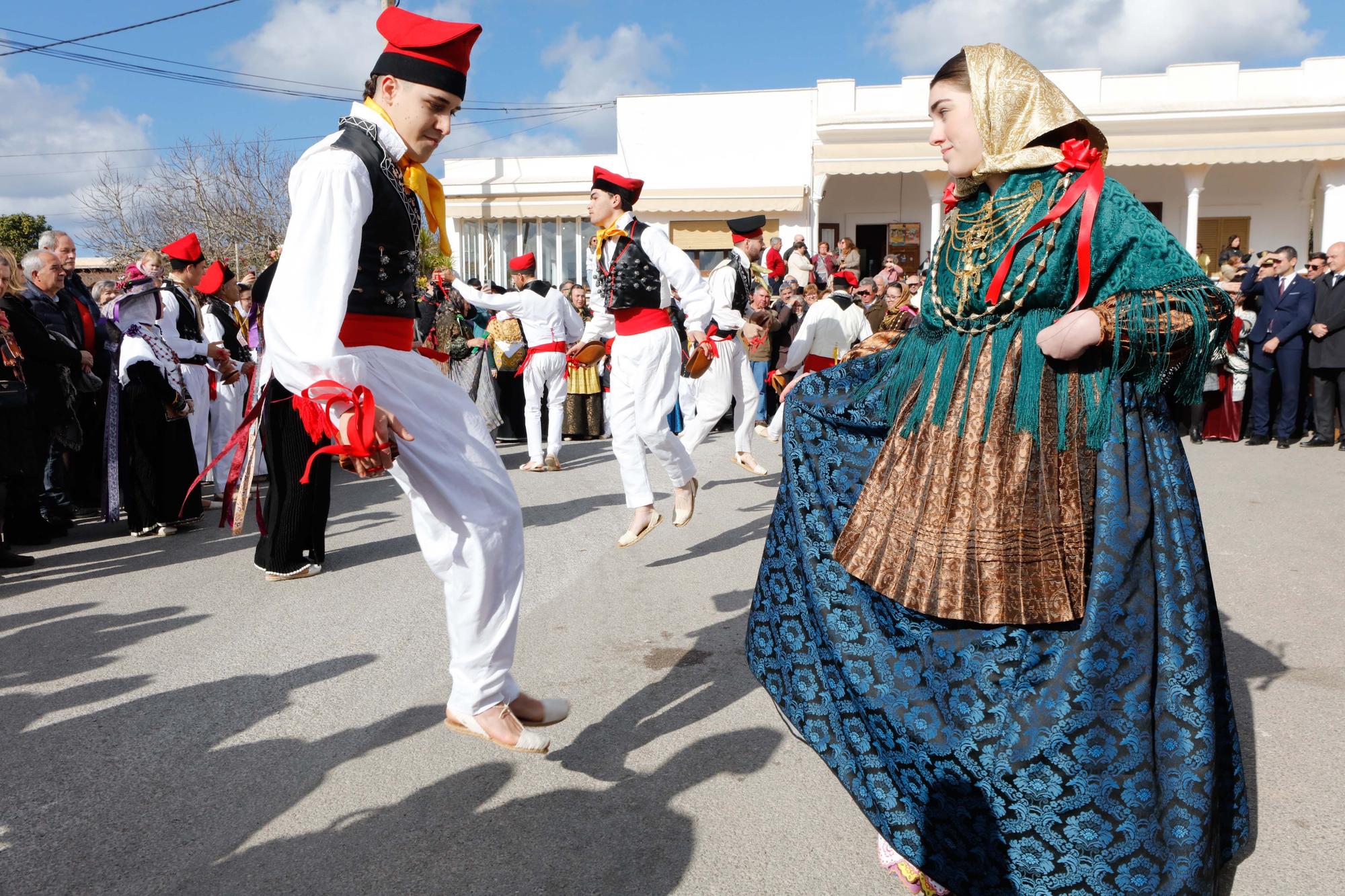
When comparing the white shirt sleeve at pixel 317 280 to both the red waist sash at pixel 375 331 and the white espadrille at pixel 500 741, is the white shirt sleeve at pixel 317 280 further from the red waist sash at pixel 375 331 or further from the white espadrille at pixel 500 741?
the white espadrille at pixel 500 741

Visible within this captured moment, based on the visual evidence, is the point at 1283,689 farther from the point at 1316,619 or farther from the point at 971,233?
the point at 971,233

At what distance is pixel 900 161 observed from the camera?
2033 cm

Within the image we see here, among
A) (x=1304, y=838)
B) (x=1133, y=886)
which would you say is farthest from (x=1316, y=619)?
(x=1133, y=886)

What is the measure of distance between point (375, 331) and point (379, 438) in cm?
51

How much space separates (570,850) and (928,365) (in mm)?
1488

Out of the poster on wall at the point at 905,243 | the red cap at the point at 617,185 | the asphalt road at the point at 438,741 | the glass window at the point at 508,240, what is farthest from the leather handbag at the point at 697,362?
the glass window at the point at 508,240

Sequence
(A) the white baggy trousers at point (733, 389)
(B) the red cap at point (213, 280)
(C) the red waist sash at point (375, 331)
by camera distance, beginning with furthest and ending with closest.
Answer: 1. (A) the white baggy trousers at point (733, 389)
2. (B) the red cap at point (213, 280)
3. (C) the red waist sash at point (375, 331)

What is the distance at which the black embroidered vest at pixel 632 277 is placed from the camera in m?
5.71

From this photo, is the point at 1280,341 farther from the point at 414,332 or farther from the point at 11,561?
the point at 11,561

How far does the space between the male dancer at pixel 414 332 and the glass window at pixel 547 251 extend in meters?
23.7

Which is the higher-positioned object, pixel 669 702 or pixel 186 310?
pixel 186 310

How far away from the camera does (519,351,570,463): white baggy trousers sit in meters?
9.40

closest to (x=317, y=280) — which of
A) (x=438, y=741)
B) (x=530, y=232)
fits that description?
(x=438, y=741)

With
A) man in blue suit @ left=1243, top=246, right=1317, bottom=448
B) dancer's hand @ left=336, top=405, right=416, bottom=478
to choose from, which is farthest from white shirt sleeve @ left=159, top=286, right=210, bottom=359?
man in blue suit @ left=1243, top=246, right=1317, bottom=448
